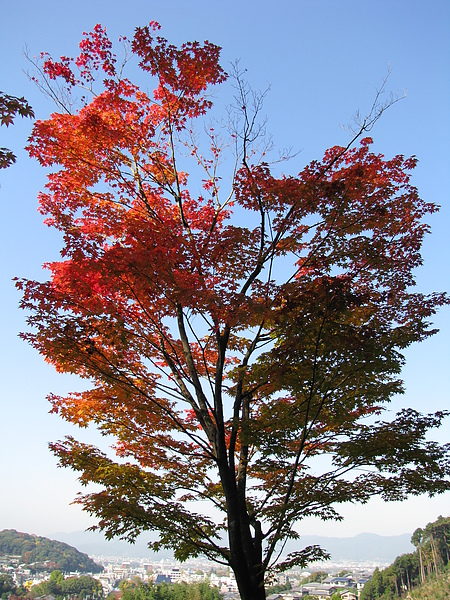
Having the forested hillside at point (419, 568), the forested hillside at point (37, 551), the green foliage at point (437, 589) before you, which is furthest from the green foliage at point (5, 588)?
the green foliage at point (437, 589)

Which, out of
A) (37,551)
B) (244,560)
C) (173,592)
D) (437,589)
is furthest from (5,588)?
(244,560)

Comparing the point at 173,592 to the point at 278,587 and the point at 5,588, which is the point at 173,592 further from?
the point at 5,588

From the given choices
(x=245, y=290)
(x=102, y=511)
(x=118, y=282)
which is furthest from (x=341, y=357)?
(x=102, y=511)

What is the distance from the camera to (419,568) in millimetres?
66062

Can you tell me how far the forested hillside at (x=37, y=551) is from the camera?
125750mm

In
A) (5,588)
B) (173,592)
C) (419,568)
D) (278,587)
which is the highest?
(419,568)

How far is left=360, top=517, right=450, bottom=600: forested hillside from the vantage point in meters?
57.8

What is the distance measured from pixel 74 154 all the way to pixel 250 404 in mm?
5862

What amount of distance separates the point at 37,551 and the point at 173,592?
107 m

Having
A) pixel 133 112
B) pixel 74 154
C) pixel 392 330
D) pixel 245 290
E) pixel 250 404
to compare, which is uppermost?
pixel 133 112

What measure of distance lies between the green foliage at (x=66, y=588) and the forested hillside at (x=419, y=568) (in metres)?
60.2

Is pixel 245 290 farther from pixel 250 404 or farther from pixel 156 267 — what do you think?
pixel 250 404

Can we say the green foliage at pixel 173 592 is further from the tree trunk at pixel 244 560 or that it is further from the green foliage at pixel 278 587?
the tree trunk at pixel 244 560

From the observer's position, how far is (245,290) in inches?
289
